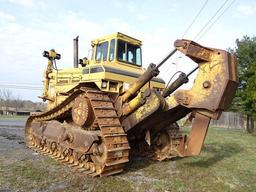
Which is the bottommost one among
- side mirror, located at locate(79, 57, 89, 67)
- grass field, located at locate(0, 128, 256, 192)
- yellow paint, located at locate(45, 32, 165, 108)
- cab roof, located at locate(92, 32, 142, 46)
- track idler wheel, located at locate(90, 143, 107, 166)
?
grass field, located at locate(0, 128, 256, 192)

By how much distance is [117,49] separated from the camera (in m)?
9.76

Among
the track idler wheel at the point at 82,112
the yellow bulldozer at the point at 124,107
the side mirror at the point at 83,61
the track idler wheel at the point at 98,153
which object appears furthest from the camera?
the side mirror at the point at 83,61

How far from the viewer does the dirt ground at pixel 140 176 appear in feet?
21.1

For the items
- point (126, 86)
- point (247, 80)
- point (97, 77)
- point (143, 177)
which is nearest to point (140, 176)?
point (143, 177)

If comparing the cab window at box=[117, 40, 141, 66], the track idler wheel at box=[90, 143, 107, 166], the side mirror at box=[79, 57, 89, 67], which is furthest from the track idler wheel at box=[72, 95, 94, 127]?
the side mirror at box=[79, 57, 89, 67]

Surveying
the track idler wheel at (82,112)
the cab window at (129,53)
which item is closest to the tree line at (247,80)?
the cab window at (129,53)

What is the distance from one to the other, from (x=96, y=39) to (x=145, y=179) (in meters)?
4.80

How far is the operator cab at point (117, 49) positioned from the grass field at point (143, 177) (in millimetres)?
2973

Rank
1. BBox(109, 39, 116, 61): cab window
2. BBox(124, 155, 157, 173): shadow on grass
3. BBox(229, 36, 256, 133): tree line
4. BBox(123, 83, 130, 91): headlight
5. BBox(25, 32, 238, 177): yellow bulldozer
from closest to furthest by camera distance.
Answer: BBox(25, 32, 238, 177): yellow bulldozer → BBox(124, 155, 157, 173): shadow on grass → BBox(123, 83, 130, 91): headlight → BBox(109, 39, 116, 61): cab window → BBox(229, 36, 256, 133): tree line

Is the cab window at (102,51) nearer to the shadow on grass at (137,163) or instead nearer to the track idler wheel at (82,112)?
the track idler wheel at (82,112)

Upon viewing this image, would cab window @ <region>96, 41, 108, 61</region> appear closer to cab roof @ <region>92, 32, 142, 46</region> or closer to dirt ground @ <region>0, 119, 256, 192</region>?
cab roof @ <region>92, 32, 142, 46</region>

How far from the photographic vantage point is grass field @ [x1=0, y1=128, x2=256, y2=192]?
6430 mm

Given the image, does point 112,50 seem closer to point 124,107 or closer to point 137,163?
point 124,107

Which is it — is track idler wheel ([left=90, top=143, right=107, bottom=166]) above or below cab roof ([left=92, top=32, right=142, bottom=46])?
below
